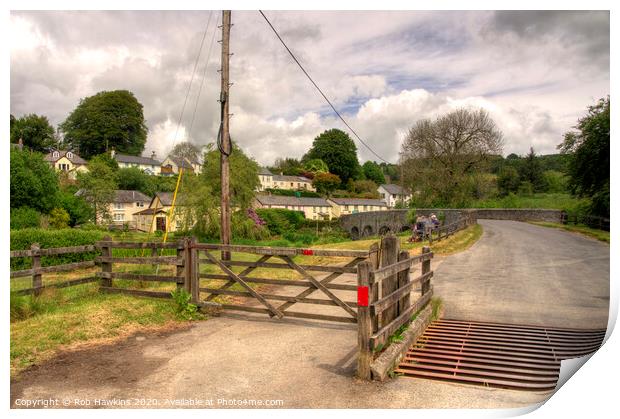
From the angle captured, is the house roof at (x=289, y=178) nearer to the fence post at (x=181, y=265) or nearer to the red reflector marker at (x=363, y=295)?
the fence post at (x=181, y=265)

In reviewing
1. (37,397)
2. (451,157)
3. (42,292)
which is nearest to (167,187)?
(451,157)

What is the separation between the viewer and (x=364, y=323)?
5121mm

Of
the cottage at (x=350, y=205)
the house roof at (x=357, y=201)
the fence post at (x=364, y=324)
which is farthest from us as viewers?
the house roof at (x=357, y=201)

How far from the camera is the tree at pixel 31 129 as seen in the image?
20.8 feet

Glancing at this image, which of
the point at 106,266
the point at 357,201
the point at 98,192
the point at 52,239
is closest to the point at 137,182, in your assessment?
the point at 98,192

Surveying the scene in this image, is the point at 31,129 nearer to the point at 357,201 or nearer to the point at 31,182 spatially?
the point at 31,182

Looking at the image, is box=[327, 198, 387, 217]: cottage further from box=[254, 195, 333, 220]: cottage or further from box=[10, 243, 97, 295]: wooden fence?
box=[10, 243, 97, 295]: wooden fence

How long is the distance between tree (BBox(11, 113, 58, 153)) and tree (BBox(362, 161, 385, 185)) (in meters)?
90.4

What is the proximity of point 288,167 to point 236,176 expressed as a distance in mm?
65215

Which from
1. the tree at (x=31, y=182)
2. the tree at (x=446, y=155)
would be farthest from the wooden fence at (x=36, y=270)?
the tree at (x=446, y=155)

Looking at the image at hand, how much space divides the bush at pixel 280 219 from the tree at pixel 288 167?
3337cm

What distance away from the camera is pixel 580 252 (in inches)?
276

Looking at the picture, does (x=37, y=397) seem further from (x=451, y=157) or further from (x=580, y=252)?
(x=451, y=157)

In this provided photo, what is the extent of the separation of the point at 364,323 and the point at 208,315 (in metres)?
3.78
